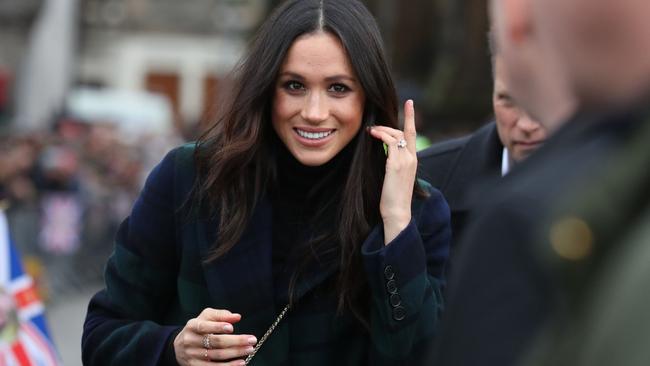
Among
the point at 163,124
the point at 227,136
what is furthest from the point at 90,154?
the point at 227,136

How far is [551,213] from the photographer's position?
1093 mm

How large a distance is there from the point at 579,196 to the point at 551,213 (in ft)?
0.09

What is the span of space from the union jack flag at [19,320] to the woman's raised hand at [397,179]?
223cm

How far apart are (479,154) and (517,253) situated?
10.1 feet

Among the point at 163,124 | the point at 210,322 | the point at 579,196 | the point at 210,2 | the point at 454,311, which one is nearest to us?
the point at 579,196

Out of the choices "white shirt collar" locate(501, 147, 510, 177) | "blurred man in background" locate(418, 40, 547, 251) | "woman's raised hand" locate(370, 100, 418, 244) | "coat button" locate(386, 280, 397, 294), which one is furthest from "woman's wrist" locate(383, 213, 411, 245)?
"white shirt collar" locate(501, 147, 510, 177)

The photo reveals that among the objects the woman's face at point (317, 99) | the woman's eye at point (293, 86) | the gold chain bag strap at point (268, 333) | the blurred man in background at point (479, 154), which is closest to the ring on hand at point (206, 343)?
the gold chain bag strap at point (268, 333)

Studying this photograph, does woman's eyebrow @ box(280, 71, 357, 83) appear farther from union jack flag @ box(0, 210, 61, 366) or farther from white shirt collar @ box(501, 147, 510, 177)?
union jack flag @ box(0, 210, 61, 366)

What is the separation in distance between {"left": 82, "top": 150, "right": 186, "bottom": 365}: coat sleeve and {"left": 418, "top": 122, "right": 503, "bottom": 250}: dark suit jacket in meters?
1.05

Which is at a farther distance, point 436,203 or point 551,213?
point 436,203

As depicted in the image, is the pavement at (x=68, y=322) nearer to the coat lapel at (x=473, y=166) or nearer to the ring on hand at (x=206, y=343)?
the coat lapel at (x=473, y=166)

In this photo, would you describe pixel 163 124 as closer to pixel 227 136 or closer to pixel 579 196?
pixel 227 136


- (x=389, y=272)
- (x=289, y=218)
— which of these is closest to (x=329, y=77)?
(x=289, y=218)

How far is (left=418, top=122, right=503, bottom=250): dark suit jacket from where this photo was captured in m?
4.09
